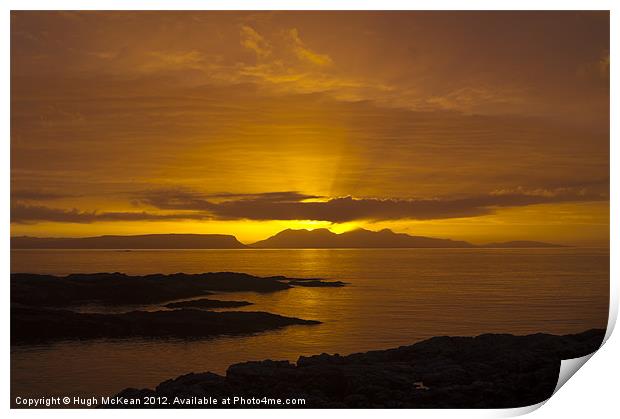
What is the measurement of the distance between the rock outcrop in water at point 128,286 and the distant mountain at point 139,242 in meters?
0.14

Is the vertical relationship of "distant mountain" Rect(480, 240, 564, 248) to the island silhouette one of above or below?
below

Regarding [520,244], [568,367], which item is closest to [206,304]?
[520,244]

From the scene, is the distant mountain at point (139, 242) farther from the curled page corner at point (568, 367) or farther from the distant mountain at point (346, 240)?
the curled page corner at point (568, 367)

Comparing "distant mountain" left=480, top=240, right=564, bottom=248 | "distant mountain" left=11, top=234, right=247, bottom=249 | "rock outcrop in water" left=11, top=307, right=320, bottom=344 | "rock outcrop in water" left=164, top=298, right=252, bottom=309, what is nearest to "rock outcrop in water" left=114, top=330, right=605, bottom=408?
"rock outcrop in water" left=11, top=307, right=320, bottom=344

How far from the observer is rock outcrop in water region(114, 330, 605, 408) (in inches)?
154

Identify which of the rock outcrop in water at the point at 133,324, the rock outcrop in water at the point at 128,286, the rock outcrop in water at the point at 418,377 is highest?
the rock outcrop in water at the point at 128,286

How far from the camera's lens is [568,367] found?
3971 millimetres

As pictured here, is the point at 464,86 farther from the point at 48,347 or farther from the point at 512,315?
the point at 48,347

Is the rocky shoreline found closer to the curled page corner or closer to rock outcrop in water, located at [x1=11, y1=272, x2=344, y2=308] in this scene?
rock outcrop in water, located at [x1=11, y1=272, x2=344, y2=308]

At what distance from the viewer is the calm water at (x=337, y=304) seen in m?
3.93

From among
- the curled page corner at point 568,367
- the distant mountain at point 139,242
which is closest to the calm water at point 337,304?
the distant mountain at point 139,242

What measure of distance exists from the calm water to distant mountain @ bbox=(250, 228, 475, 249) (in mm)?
40

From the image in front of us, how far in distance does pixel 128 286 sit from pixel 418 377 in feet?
5.02
